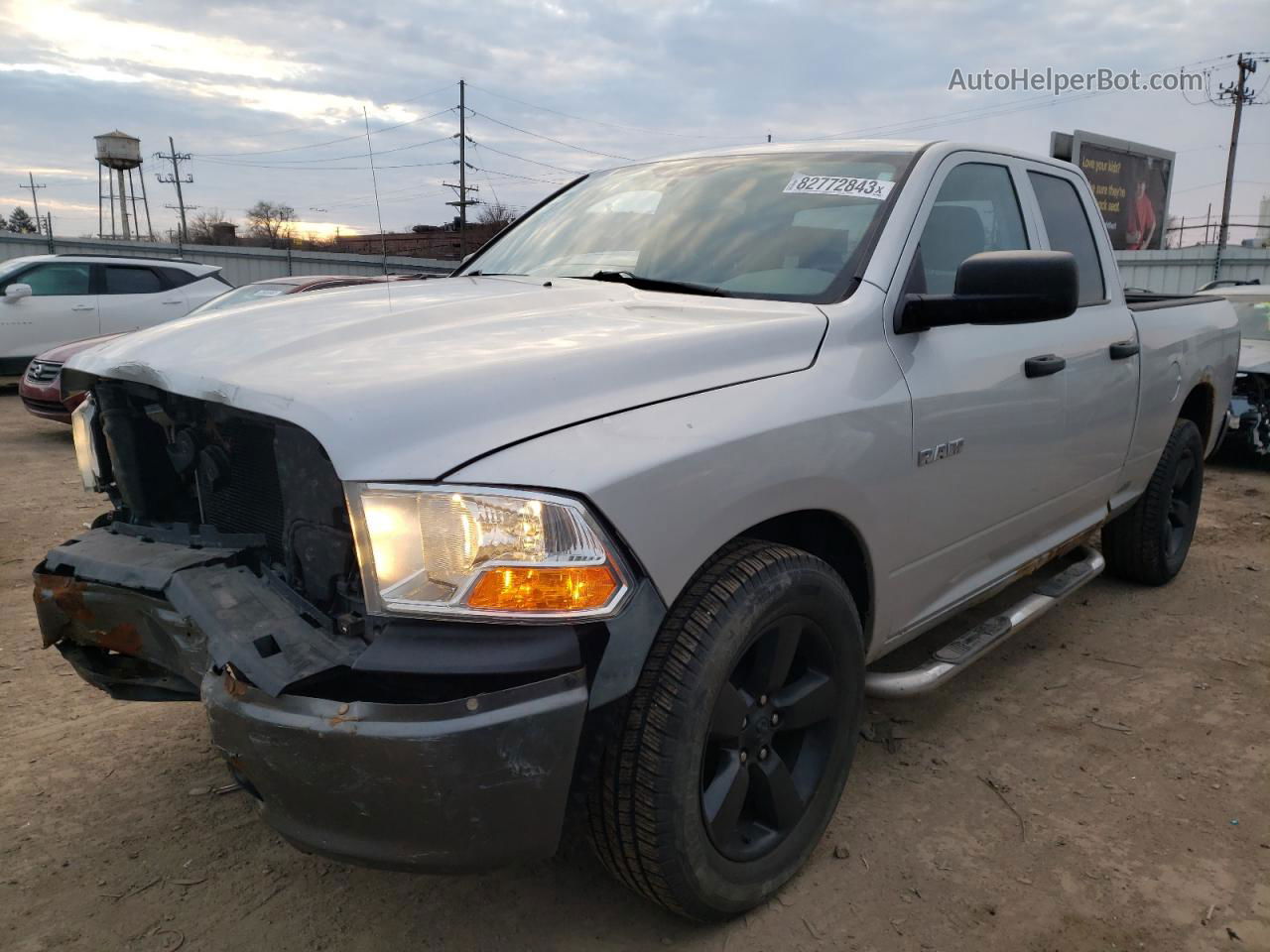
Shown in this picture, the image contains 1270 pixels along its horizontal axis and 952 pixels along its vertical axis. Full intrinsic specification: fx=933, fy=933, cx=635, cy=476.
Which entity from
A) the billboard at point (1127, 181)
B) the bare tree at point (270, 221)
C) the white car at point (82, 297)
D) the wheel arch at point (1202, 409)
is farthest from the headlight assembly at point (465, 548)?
the bare tree at point (270, 221)

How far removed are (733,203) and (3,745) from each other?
9.17 ft

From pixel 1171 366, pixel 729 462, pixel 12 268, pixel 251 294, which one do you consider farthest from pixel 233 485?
pixel 12 268

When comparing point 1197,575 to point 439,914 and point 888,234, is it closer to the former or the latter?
point 888,234

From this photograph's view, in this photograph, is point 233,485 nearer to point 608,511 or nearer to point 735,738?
point 608,511

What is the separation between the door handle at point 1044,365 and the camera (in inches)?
112

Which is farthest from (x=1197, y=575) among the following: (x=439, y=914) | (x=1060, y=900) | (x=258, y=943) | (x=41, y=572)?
(x=41, y=572)

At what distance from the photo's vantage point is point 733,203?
111 inches

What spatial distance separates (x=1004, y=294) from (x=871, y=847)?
1.47 metres

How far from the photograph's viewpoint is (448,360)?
190 cm

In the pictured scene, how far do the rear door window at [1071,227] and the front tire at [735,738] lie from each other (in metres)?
1.98

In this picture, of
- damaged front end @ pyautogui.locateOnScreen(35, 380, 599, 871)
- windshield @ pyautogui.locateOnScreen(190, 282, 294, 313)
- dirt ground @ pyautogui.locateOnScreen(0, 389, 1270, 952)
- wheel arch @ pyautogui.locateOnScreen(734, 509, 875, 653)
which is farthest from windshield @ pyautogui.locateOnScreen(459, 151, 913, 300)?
windshield @ pyautogui.locateOnScreen(190, 282, 294, 313)

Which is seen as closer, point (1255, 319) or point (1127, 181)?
point (1255, 319)

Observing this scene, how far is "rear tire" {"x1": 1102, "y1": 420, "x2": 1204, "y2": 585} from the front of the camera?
4.27 meters

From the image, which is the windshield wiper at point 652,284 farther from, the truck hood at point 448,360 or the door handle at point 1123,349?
the door handle at point 1123,349
